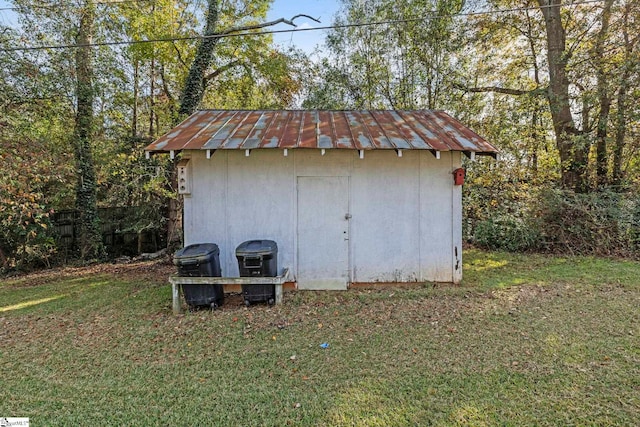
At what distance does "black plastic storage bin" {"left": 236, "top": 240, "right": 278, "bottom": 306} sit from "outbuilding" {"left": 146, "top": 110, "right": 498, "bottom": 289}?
63 centimetres

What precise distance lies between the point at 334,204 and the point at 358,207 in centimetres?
40

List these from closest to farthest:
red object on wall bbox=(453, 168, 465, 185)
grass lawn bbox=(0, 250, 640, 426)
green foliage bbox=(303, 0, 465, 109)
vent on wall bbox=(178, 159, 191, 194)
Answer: grass lawn bbox=(0, 250, 640, 426), vent on wall bbox=(178, 159, 191, 194), red object on wall bbox=(453, 168, 465, 185), green foliage bbox=(303, 0, 465, 109)

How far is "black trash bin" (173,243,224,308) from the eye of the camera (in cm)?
438

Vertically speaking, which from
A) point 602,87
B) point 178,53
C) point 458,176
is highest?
point 178,53

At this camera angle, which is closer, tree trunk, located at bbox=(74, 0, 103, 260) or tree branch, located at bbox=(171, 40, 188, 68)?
tree trunk, located at bbox=(74, 0, 103, 260)

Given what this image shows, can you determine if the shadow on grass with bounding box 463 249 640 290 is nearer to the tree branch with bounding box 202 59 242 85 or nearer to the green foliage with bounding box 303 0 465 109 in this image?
the green foliage with bounding box 303 0 465 109

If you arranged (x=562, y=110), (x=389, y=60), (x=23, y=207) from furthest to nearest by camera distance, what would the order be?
1. (x=389, y=60)
2. (x=562, y=110)
3. (x=23, y=207)

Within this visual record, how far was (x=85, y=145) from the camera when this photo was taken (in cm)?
785

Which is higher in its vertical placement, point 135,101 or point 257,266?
point 135,101

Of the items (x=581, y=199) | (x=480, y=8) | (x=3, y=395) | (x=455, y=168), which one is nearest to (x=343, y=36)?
(x=480, y=8)

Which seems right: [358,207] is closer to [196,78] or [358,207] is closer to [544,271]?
[544,271]

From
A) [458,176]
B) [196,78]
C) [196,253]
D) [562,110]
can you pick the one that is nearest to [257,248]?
[196,253]

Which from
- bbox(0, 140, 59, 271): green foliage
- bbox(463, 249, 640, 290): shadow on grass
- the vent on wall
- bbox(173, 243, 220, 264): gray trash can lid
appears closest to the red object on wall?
bbox(463, 249, 640, 290): shadow on grass

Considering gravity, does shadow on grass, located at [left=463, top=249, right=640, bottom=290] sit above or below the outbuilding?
below
